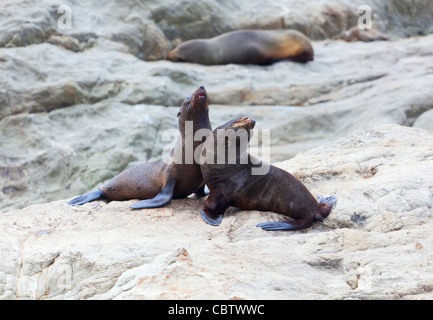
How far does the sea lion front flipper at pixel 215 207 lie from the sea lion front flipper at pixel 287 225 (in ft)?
1.34

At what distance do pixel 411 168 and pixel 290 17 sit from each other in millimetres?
8173

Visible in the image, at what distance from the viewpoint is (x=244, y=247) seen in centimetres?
354

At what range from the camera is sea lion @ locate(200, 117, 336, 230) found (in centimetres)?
421

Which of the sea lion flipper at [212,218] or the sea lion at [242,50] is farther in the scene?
the sea lion at [242,50]

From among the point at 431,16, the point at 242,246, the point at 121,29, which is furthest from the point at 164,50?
the point at 242,246

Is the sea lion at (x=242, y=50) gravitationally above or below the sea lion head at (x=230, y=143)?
below

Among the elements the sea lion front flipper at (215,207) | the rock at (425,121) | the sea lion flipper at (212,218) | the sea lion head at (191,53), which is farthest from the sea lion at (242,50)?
the sea lion flipper at (212,218)

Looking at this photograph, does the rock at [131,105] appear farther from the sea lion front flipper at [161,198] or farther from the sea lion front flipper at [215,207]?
the sea lion front flipper at [215,207]

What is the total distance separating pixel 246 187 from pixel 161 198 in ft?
2.38

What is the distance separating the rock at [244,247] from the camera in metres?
2.92
